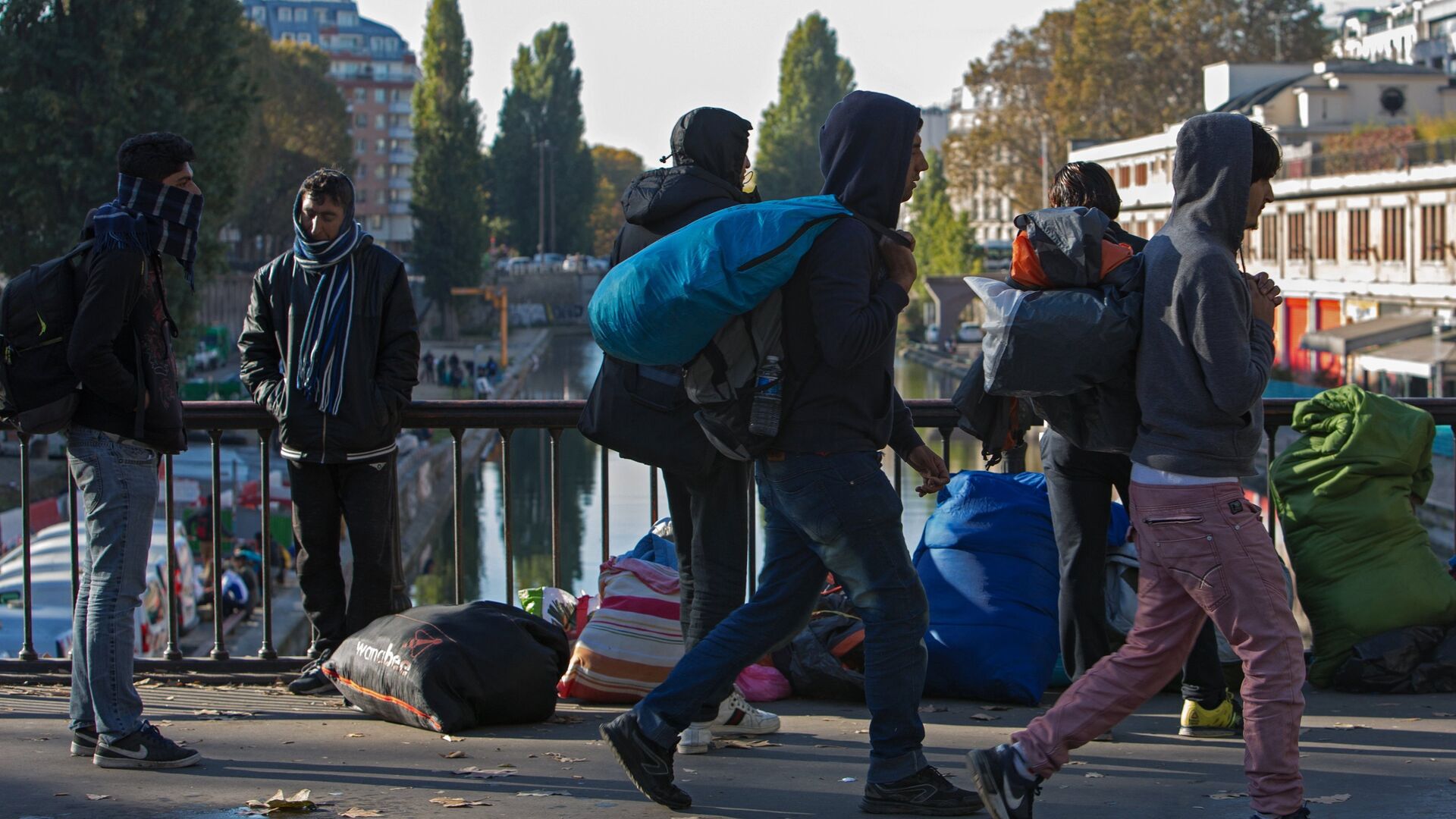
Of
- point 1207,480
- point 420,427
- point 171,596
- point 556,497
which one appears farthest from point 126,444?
point 1207,480

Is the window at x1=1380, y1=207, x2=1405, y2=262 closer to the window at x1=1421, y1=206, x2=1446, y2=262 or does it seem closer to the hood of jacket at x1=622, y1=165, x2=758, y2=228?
the window at x1=1421, y1=206, x2=1446, y2=262

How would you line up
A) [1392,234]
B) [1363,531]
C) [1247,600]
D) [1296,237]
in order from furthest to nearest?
[1296,237] < [1392,234] < [1363,531] < [1247,600]

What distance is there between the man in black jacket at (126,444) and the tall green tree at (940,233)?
84961mm

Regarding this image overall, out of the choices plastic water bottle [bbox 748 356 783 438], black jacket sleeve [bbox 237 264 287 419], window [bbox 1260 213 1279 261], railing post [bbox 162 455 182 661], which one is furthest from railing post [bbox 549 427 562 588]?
window [bbox 1260 213 1279 261]

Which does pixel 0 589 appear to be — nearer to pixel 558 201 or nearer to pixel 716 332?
pixel 716 332

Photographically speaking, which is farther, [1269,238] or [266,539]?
[1269,238]

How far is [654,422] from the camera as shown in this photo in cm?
470

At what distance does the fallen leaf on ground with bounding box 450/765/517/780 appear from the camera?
15.9 feet

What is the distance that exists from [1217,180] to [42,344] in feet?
10.7

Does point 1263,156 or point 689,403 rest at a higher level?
point 1263,156

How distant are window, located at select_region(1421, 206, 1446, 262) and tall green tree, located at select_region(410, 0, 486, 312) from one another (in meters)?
51.9

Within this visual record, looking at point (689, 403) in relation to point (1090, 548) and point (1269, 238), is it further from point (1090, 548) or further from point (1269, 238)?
point (1269, 238)

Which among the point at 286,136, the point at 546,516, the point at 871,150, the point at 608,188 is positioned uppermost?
the point at 608,188

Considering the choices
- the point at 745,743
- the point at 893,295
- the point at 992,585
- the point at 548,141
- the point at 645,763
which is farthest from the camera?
the point at 548,141
